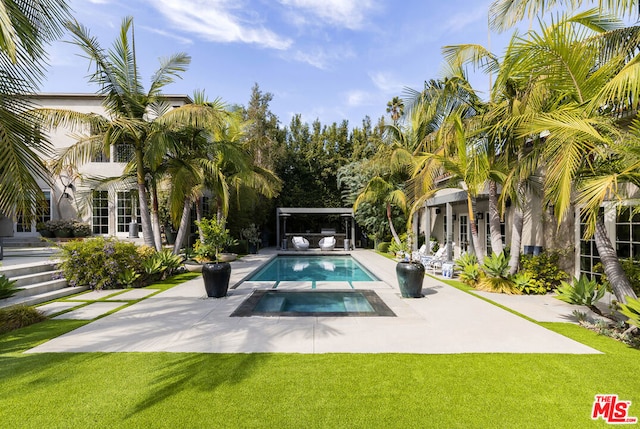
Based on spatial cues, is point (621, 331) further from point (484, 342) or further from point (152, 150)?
point (152, 150)

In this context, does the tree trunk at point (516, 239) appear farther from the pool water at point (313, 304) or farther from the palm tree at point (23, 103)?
the palm tree at point (23, 103)

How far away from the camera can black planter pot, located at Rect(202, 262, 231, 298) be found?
7547mm

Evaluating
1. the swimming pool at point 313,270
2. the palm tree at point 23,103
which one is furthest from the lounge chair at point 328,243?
the palm tree at point 23,103

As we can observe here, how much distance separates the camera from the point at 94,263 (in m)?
8.74

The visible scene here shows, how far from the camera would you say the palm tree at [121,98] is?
8781 millimetres

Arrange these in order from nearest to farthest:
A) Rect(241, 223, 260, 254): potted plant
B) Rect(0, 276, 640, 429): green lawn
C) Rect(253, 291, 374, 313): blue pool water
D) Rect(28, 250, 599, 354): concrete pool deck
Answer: Rect(0, 276, 640, 429): green lawn < Rect(28, 250, 599, 354): concrete pool deck < Rect(253, 291, 374, 313): blue pool water < Rect(241, 223, 260, 254): potted plant

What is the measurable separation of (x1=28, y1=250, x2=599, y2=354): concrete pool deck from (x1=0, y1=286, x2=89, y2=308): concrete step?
2072 mm

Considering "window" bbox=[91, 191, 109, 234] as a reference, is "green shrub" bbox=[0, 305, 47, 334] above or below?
below

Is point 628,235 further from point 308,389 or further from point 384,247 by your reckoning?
point 384,247

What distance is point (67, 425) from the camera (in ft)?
9.21

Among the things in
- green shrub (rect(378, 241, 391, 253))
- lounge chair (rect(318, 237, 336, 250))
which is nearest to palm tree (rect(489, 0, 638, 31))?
green shrub (rect(378, 241, 391, 253))

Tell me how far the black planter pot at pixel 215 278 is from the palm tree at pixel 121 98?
13.6ft

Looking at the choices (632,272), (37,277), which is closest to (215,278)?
(37,277)

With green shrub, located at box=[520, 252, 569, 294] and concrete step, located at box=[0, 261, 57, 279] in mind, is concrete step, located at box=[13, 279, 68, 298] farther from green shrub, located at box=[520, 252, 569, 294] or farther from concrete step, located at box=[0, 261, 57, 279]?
green shrub, located at box=[520, 252, 569, 294]
